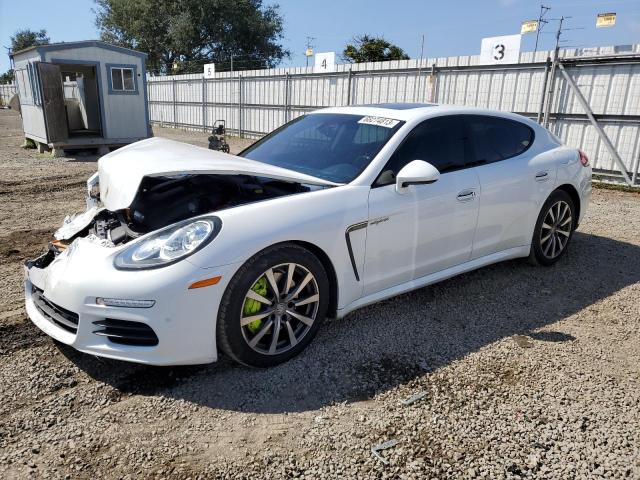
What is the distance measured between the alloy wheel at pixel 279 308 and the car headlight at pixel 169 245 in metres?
0.40

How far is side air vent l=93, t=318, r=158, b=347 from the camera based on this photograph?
2.57 meters

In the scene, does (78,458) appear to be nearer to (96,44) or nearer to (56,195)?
(56,195)

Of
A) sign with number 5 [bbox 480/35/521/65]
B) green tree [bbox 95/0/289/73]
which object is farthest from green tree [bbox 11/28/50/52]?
sign with number 5 [bbox 480/35/521/65]

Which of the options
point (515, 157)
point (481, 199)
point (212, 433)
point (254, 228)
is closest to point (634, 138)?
point (515, 157)

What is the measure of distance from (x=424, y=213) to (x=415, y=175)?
363mm

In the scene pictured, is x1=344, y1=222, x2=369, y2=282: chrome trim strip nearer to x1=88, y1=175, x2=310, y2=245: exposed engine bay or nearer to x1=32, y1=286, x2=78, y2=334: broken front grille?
x1=88, y1=175, x2=310, y2=245: exposed engine bay

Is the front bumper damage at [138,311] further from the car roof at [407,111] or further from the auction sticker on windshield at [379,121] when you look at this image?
the car roof at [407,111]

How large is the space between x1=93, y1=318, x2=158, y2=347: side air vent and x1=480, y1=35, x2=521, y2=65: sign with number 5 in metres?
10.7

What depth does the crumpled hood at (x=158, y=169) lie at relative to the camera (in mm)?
2945

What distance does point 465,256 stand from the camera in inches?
155

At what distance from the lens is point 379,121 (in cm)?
373

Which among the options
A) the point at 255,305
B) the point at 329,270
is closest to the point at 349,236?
the point at 329,270

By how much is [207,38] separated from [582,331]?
132 ft

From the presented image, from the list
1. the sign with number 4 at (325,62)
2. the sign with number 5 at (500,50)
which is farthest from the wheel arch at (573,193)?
the sign with number 4 at (325,62)
